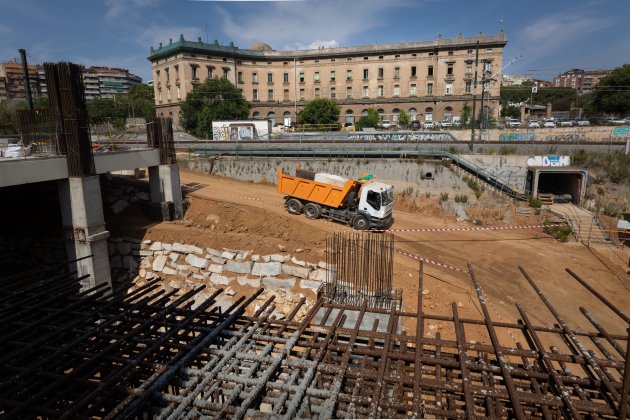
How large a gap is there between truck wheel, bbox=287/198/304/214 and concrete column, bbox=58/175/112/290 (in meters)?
9.69

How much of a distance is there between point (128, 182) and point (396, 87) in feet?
181

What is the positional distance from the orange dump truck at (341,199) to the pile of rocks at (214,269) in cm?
501

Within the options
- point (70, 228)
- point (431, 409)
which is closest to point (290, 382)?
point (431, 409)

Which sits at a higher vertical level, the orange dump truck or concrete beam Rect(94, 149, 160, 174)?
concrete beam Rect(94, 149, 160, 174)

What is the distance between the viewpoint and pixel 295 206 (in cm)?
2136

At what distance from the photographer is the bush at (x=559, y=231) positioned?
21.2 m

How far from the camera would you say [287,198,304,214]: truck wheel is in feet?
69.8

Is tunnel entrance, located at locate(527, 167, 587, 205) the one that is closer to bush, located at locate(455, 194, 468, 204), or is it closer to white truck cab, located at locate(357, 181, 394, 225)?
bush, located at locate(455, 194, 468, 204)

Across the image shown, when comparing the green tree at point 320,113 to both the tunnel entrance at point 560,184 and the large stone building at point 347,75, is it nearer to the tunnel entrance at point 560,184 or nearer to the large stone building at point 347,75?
the large stone building at point 347,75

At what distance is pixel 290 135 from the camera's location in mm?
44781

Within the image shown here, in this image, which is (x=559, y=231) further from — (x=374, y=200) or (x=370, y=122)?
(x=370, y=122)

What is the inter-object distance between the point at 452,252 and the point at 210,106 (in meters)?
43.3

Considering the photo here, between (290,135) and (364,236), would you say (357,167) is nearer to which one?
(364,236)

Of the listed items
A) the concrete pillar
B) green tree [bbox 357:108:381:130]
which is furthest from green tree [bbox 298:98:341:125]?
the concrete pillar
